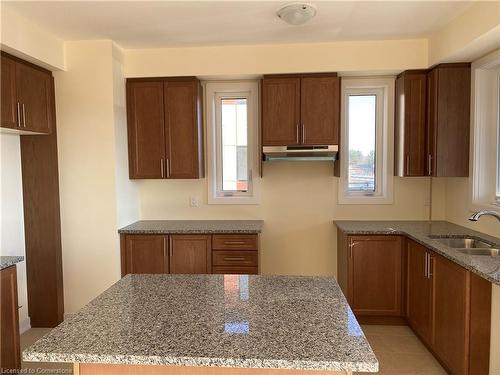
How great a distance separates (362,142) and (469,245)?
4.55 feet

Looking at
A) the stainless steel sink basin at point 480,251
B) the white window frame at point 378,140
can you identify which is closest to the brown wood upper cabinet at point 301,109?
the white window frame at point 378,140

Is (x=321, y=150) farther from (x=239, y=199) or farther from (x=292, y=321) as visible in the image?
(x=292, y=321)

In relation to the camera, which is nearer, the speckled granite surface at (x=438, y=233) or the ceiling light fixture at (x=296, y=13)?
the speckled granite surface at (x=438, y=233)

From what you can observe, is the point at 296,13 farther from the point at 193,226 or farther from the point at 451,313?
the point at 451,313

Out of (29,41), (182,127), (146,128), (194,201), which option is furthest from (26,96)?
(194,201)

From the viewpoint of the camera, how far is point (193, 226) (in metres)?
→ 3.43

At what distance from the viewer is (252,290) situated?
172 centimetres

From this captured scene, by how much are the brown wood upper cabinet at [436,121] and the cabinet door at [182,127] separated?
2.00 metres

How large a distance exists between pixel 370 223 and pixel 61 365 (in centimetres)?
298

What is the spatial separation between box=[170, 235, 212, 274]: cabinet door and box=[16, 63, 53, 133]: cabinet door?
1529 mm

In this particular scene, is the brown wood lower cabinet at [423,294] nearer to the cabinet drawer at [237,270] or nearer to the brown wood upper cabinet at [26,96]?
the cabinet drawer at [237,270]

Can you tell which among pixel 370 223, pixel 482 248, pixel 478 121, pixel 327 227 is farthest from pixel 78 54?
pixel 482 248

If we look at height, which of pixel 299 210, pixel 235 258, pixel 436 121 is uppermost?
pixel 436 121

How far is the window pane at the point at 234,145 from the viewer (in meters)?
3.74
